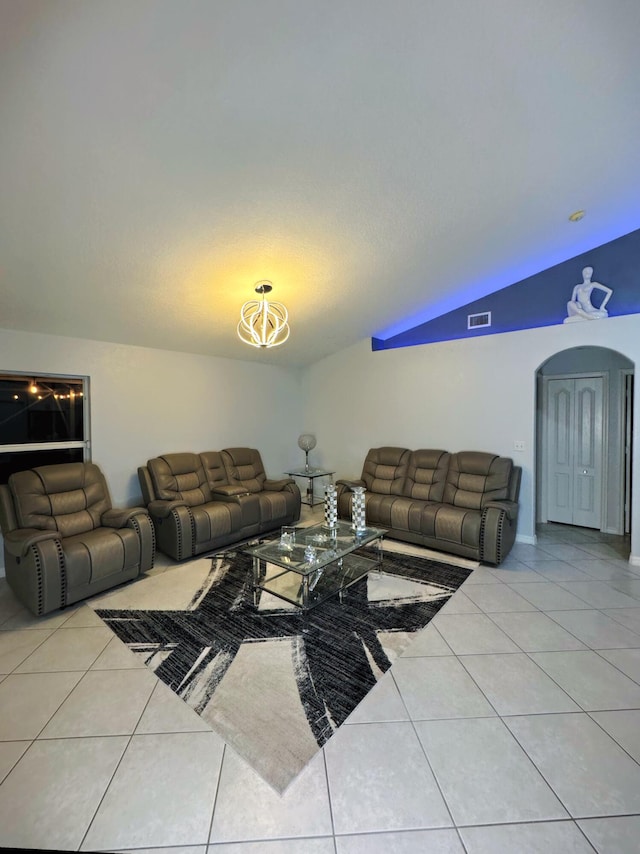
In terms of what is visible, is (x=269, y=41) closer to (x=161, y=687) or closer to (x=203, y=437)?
(x=161, y=687)

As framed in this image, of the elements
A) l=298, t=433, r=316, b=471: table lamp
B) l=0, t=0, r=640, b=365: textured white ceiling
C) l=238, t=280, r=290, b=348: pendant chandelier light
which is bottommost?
l=298, t=433, r=316, b=471: table lamp

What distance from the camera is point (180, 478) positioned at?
4191 millimetres

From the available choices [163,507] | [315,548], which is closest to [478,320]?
[315,548]

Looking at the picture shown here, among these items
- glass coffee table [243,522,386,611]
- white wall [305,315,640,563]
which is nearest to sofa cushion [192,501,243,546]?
glass coffee table [243,522,386,611]

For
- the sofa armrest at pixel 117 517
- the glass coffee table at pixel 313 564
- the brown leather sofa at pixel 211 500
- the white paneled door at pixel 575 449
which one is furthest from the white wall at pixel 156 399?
the white paneled door at pixel 575 449

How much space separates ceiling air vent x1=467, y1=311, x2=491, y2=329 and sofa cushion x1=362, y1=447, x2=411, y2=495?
1.76m

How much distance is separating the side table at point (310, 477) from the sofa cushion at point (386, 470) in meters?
0.86

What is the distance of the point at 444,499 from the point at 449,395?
1.31 meters

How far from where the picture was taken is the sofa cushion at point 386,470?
4648 millimetres

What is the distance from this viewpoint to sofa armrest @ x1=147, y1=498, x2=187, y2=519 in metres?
3.62

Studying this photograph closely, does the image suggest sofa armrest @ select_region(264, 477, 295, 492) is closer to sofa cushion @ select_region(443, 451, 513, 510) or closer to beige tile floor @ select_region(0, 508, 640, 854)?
sofa cushion @ select_region(443, 451, 513, 510)

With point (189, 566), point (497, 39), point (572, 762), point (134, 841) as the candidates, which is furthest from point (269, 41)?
point (189, 566)

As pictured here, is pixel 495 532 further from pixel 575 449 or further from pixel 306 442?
pixel 306 442

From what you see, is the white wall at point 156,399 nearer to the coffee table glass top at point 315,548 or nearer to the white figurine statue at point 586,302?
the coffee table glass top at point 315,548
